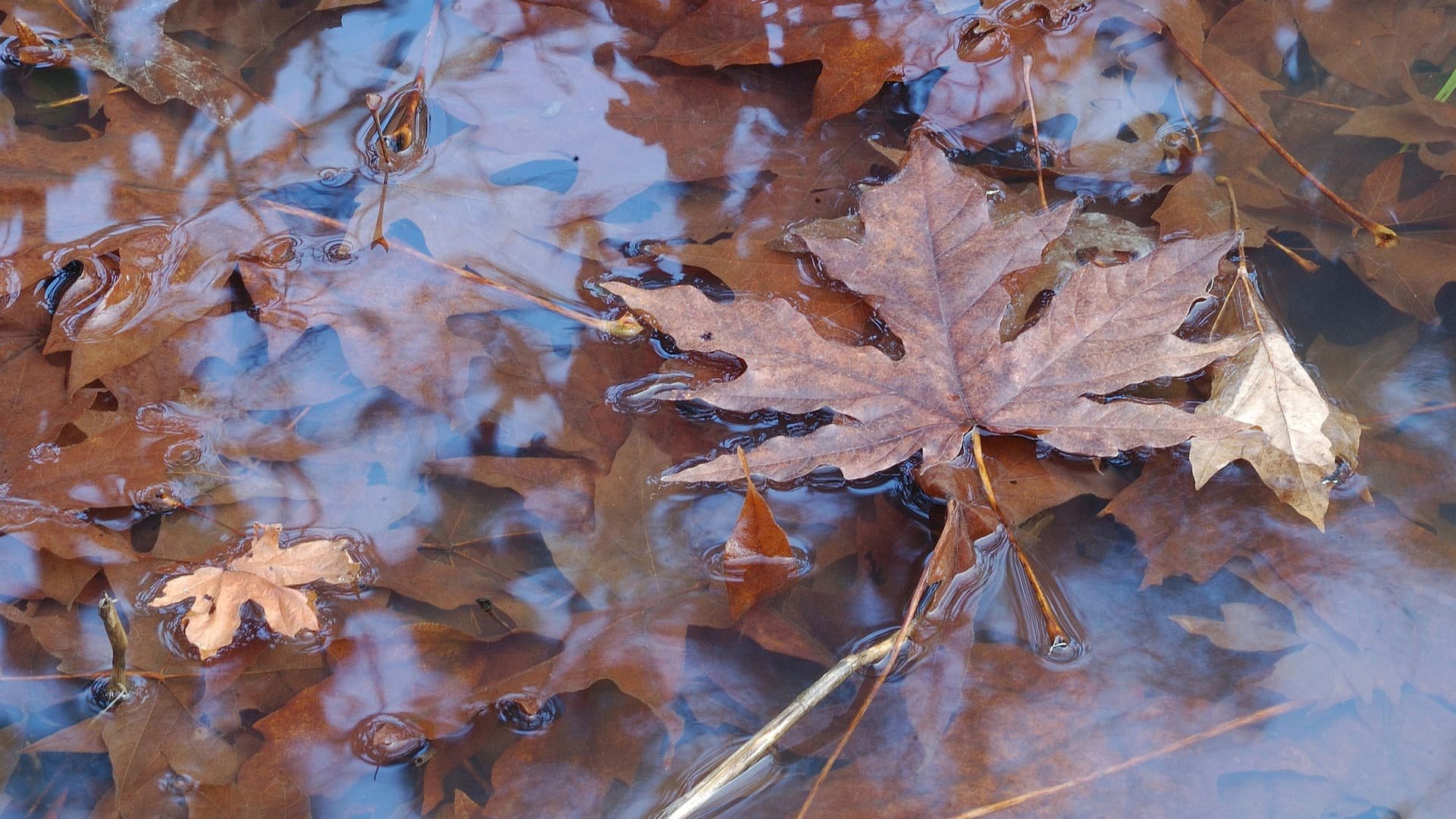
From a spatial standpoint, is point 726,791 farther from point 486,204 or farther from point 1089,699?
point 486,204

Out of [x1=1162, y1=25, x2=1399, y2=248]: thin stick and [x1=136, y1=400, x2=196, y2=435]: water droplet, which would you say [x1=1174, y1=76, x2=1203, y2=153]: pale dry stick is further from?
[x1=136, y1=400, x2=196, y2=435]: water droplet

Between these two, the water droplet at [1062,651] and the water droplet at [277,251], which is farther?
the water droplet at [277,251]

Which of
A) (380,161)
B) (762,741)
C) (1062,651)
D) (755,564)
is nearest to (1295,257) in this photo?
(1062,651)

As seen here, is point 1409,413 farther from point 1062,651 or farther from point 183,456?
point 183,456

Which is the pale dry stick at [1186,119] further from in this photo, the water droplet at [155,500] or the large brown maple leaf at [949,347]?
the water droplet at [155,500]

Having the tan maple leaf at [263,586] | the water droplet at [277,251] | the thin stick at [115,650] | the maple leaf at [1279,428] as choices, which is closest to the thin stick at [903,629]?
the maple leaf at [1279,428]

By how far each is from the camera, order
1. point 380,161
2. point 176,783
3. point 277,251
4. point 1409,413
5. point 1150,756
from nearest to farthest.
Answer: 1. point 1150,756
2. point 176,783
3. point 1409,413
4. point 277,251
5. point 380,161

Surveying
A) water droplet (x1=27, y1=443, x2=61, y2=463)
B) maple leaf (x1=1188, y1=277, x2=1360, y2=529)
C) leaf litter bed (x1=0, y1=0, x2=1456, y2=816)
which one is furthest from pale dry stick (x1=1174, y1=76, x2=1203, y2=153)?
water droplet (x1=27, y1=443, x2=61, y2=463)
